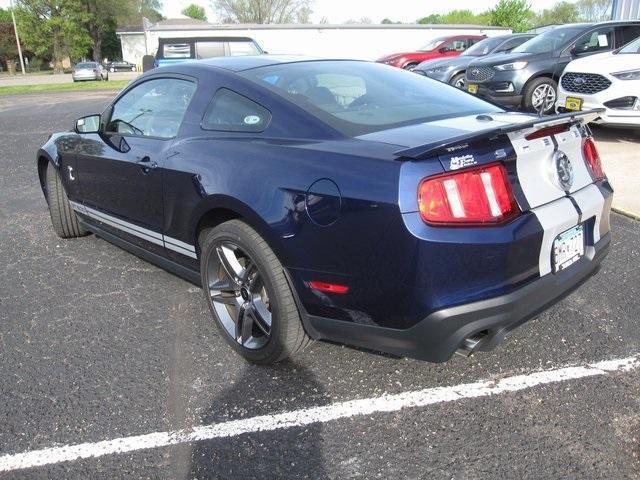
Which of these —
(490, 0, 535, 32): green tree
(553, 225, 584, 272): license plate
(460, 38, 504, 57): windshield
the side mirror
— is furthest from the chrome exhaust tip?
(490, 0, 535, 32): green tree

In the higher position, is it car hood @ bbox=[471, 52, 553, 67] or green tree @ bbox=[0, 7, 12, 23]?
green tree @ bbox=[0, 7, 12, 23]

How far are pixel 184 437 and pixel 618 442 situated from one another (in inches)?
70.0

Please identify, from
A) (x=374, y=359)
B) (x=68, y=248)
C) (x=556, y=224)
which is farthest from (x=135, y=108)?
(x=556, y=224)

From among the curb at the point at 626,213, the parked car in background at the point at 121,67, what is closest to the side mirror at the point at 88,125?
the curb at the point at 626,213

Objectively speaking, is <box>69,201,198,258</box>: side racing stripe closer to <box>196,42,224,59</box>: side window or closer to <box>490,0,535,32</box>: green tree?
<box>196,42,224,59</box>: side window

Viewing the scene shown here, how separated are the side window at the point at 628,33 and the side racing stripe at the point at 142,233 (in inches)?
353

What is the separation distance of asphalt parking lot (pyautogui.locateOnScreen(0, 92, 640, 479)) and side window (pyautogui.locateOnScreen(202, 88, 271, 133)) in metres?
1.19

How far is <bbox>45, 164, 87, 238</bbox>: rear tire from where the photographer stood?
15.3 ft

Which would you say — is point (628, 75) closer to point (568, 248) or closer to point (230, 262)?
point (568, 248)

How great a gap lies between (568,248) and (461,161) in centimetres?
76

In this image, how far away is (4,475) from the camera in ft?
7.15

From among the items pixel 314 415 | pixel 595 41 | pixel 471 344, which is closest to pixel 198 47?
pixel 595 41

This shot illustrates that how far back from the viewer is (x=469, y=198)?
215 cm

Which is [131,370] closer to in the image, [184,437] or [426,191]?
[184,437]
